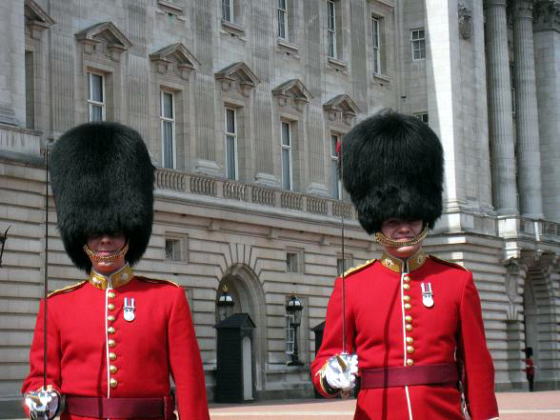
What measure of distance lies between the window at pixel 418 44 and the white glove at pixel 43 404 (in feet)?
116

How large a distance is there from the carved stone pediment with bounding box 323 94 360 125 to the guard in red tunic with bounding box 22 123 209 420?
96.9 feet

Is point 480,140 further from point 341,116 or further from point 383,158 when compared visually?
point 383,158

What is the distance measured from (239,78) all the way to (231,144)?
1.57m

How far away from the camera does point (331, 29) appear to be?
128 ft

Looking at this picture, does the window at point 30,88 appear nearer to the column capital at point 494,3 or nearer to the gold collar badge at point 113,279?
the gold collar badge at point 113,279

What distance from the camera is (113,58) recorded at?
29.9 metres

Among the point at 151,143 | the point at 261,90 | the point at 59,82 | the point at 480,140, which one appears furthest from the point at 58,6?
the point at 480,140

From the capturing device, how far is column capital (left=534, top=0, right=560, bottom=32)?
1908 inches

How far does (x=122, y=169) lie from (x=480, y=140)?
3522cm

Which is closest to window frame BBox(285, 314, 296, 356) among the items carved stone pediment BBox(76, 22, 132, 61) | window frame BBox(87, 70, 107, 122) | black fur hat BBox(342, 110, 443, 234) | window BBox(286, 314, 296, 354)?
window BBox(286, 314, 296, 354)

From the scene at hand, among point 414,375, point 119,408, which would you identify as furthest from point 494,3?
point 119,408

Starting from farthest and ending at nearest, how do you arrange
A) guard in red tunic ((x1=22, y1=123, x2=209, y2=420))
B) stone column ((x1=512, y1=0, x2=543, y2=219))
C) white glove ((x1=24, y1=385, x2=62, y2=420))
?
stone column ((x1=512, y1=0, x2=543, y2=219)) < guard in red tunic ((x1=22, y1=123, x2=209, y2=420)) < white glove ((x1=24, y1=385, x2=62, y2=420))

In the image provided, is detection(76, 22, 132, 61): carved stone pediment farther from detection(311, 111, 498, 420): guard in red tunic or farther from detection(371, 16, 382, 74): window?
detection(311, 111, 498, 420): guard in red tunic

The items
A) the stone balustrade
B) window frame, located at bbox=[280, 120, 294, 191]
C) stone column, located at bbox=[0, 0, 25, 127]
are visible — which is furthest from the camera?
window frame, located at bbox=[280, 120, 294, 191]
